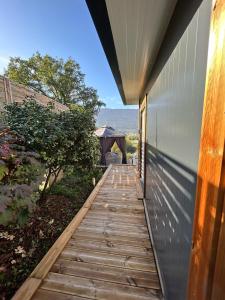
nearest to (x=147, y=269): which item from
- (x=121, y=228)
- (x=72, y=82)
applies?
(x=121, y=228)

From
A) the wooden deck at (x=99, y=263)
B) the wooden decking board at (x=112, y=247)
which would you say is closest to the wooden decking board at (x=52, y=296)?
the wooden deck at (x=99, y=263)

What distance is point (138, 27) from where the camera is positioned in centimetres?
162

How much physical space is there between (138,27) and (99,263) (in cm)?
258

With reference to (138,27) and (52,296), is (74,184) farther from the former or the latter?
(138,27)

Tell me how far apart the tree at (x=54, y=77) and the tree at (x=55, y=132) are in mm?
11932

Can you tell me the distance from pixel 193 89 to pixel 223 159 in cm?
49

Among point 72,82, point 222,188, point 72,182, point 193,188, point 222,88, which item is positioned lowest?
point 72,182

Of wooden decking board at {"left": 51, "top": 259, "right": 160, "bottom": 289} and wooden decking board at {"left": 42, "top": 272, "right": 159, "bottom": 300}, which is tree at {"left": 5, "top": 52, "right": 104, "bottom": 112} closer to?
wooden decking board at {"left": 51, "top": 259, "right": 160, "bottom": 289}

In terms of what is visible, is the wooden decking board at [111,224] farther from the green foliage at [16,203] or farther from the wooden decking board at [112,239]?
the green foliage at [16,203]

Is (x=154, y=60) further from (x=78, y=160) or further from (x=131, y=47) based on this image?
(x=78, y=160)

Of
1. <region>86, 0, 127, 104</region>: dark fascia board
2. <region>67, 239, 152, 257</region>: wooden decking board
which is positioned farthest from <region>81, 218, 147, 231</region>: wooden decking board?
Result: <region>86, 0, 127, 104</region>: dark fascia board

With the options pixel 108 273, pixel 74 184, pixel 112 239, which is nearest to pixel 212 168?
pixel 108 273

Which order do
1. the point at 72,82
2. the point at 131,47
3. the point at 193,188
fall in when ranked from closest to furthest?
the point at 193,188, the point at 131,47, the point at 72,82

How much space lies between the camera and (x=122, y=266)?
6.05 ft
